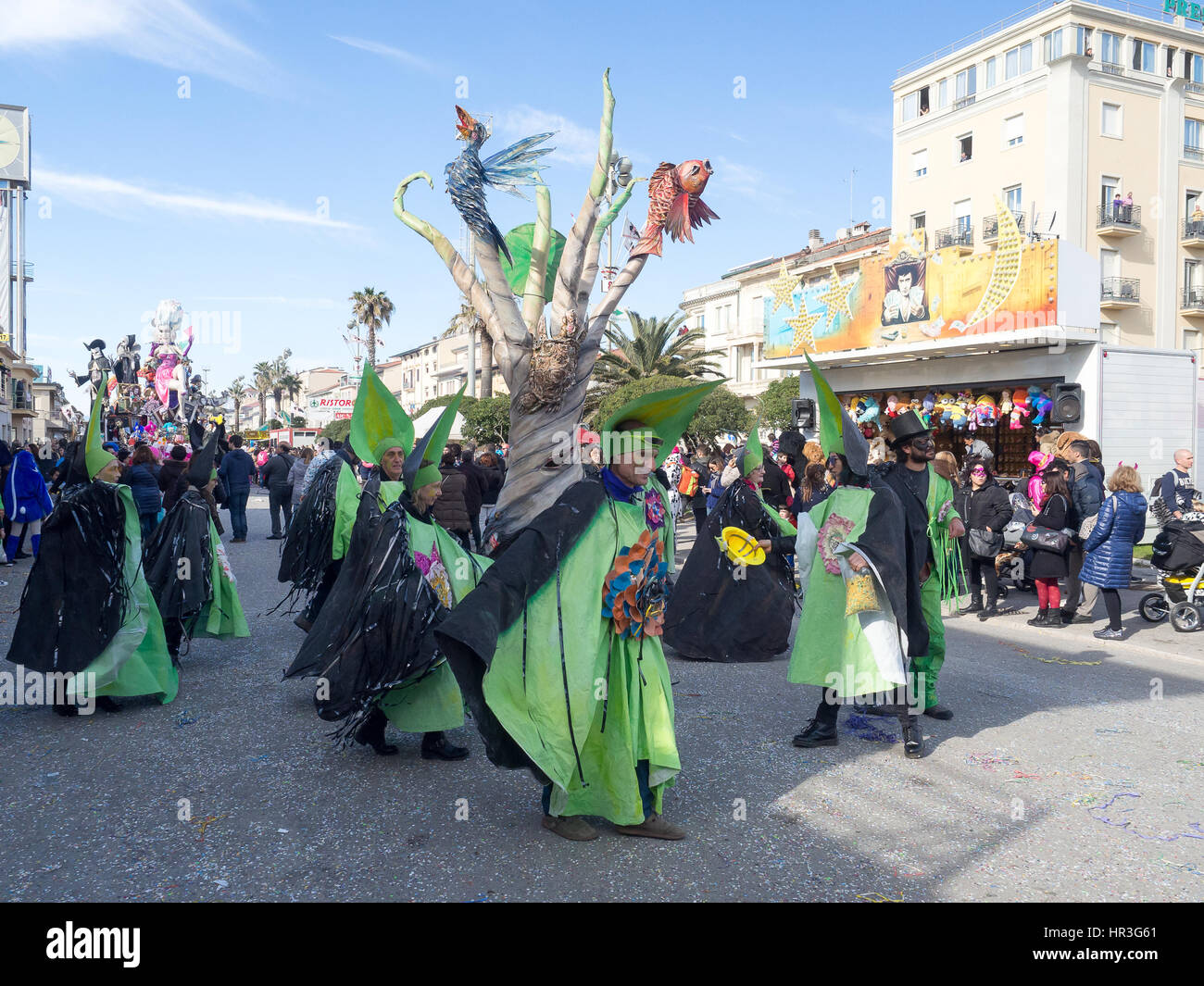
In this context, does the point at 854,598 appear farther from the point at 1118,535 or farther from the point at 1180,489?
the point at 1180,489

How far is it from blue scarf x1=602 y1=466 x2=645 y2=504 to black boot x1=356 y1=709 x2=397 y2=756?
6.56 ft

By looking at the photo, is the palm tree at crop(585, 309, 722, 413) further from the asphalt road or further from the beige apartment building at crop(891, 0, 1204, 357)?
the asphalt road

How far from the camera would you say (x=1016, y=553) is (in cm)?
1109

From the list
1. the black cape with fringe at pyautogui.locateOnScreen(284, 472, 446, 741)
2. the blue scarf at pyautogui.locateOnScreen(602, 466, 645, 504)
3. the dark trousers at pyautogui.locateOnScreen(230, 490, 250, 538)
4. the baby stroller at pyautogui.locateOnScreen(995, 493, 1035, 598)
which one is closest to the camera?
the blue scarf at pyautogui.locateOnScreen(602, 466, 645, 504)

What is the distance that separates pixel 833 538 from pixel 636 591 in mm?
1922

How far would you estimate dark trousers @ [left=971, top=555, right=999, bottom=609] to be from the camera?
1010 cm

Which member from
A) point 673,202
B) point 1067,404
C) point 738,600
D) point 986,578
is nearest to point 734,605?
point 738,600

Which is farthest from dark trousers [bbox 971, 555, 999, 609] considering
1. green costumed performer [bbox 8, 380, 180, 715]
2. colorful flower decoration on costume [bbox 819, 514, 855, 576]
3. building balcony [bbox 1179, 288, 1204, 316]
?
building balcony [bbox 1179, 288, 1204, 316]

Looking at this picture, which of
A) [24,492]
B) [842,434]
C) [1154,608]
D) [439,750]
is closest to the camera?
[439,750]

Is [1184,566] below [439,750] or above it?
above

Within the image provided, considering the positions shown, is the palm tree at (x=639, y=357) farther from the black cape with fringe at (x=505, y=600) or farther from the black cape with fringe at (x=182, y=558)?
the black cape with fringe at (x=505, y=600)

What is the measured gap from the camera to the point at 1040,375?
15320 millimetres
